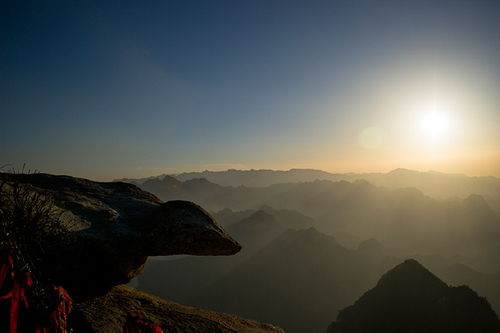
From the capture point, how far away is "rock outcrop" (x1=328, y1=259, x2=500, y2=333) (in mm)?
50219

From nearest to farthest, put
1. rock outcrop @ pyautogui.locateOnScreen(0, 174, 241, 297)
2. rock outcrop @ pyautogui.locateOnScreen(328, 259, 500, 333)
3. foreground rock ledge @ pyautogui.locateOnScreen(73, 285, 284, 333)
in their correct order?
foreground rock ledge @ pyautogui.locateOnScreen(73, 285, 284, 333)
rock outcrop @ pyautogui.locateOnScreen(0, 174, 241, 297)
rock outcrop @ pyautogui.locateOnScreen(328, 259, 500, 333)

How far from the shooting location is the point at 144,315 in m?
8.07

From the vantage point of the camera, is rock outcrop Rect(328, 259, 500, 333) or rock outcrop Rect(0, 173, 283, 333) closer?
rock outcrop Rect(0, 173, 283, 333)

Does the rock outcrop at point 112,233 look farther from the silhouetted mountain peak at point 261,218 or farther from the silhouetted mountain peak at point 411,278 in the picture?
the silhouetted mountain peak at point 261,218

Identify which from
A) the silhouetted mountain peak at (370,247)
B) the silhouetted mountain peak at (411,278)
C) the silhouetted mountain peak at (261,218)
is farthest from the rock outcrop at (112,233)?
the silhouetted mountain peak at (261,218)

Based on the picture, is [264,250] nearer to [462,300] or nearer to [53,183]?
[462,300]

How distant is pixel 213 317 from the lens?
33.8ft

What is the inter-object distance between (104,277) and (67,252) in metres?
1.95

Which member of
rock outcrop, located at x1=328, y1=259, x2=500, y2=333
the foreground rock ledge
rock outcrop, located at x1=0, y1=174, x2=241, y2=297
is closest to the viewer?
the foreground rock ledge

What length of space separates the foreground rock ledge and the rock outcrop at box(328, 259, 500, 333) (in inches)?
2361

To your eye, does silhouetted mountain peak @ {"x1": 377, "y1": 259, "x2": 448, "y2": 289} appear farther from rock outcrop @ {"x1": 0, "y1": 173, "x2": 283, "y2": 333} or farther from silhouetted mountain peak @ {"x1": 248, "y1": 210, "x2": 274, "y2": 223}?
silhouetted mountain peak @ {"x1": 248, "y1": 210, "x2": 274, "y2": 223}

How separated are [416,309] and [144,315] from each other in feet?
222

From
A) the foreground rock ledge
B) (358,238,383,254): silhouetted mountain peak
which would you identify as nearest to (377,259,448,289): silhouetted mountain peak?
the foreground rock ledge

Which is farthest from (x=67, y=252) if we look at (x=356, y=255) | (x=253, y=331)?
(x=356, y=255)
